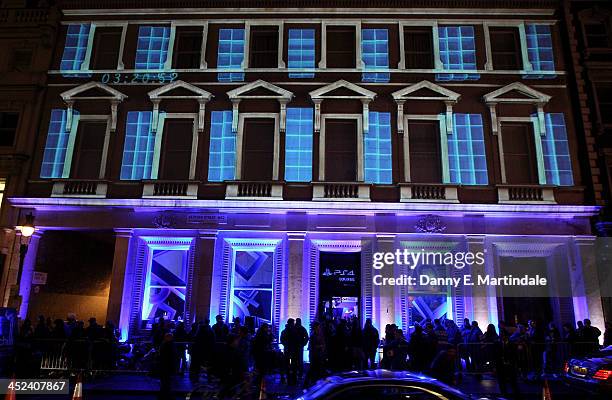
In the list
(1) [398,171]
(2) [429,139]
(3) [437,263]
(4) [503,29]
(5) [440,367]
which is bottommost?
(5) [440,367]

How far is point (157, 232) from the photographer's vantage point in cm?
2052

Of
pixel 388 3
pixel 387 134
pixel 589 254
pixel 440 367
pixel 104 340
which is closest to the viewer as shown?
pixel 440 367

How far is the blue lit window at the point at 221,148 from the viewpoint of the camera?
2114 centimetres

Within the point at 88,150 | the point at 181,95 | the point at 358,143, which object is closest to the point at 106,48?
the point at 181,95

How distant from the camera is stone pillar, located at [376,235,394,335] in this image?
757 inches

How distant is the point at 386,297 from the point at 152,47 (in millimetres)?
15840

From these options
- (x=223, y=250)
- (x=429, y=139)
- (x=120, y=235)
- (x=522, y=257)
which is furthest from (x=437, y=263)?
A: (x=120, y=235)

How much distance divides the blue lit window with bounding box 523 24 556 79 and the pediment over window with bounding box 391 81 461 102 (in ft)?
12.1

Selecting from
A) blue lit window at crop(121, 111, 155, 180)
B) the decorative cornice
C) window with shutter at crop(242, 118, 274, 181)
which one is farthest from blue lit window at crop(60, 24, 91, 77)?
window with shutter at crop(242, 118, 274, 181)

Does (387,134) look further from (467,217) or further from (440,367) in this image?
(440,367)

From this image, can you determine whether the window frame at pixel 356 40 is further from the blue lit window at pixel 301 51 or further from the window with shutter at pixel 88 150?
the window with shutter at pixel 88 150

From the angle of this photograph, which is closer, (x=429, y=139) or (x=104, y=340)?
(x=104, y=340)

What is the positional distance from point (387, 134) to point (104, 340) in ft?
45.4

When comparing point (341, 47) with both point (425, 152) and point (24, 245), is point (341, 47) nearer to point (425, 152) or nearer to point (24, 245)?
point (425, 152)
